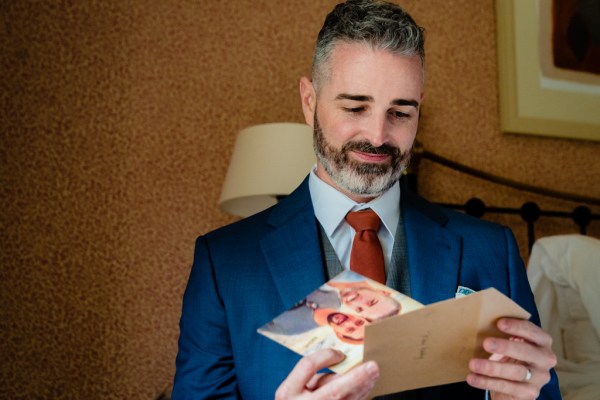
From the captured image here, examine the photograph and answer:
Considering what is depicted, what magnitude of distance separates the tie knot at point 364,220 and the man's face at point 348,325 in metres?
0.37

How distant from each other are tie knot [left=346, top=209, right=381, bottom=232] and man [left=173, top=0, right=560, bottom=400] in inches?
0.6

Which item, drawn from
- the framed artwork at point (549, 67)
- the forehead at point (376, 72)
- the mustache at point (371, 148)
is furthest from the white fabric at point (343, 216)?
the framed artwork at point (549, 67)

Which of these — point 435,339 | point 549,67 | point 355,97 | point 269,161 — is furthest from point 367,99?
point 549,67

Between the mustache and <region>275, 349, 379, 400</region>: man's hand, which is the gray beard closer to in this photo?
the mustache

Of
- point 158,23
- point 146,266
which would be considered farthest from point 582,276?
point 158,23

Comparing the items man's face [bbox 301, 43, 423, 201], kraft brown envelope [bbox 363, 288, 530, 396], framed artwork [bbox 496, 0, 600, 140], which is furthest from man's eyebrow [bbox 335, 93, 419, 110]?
framed artwork [bbox 496, 0, 600, 140]

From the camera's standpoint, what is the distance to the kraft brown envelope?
816 millimetres

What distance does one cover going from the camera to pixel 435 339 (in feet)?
2.82

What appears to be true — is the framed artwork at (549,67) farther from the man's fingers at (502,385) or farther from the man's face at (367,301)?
the man's face at (367,301)

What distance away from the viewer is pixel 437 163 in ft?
7.67

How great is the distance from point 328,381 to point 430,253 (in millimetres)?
426

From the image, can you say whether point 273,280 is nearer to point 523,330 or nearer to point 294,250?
point 294,250

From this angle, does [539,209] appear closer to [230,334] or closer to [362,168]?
[362,168]

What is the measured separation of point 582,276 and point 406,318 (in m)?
1.23
